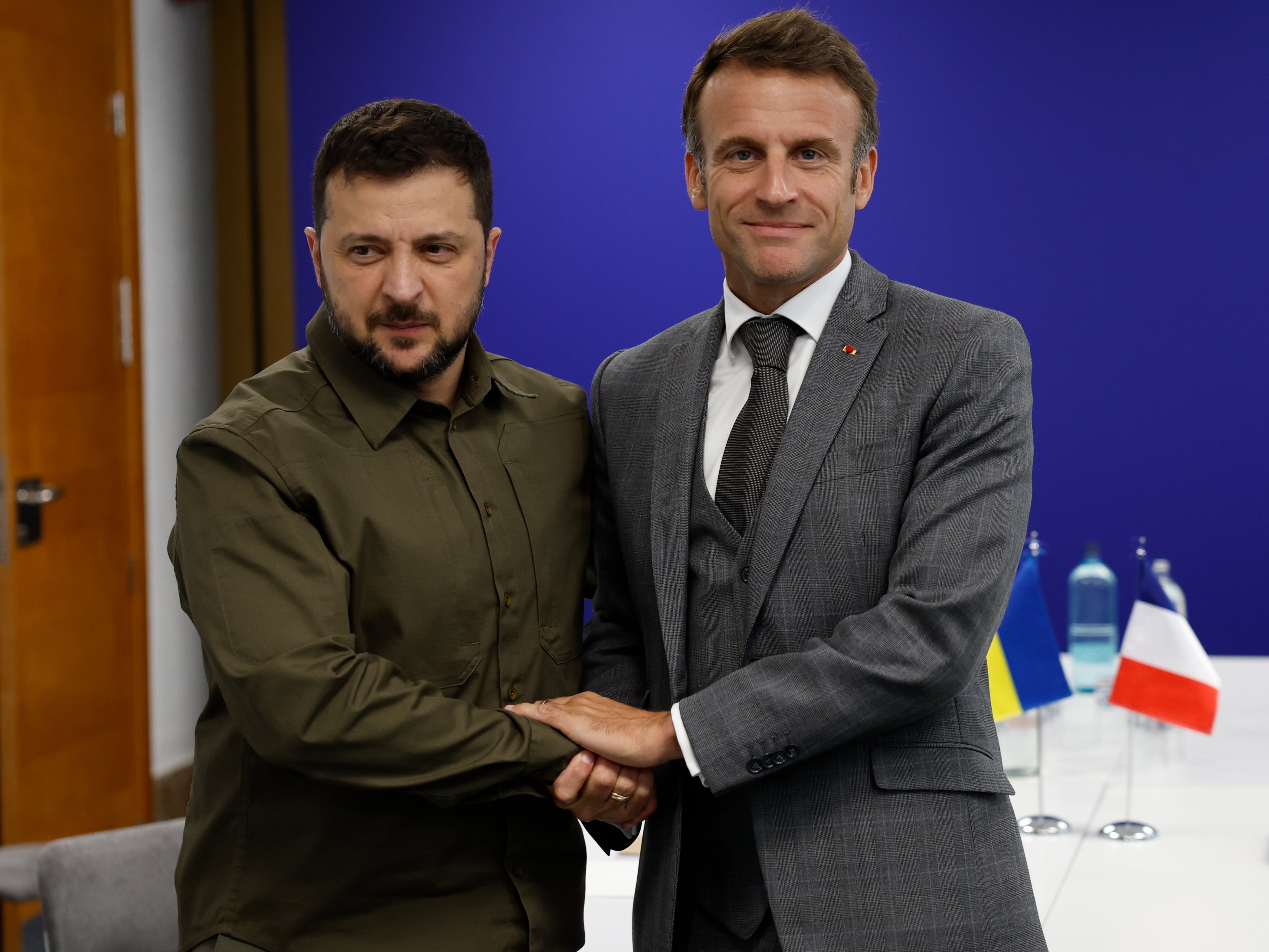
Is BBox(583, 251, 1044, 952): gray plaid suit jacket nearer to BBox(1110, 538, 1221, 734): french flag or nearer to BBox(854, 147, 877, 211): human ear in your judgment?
BBox(854, 147, 877, 211): human ear

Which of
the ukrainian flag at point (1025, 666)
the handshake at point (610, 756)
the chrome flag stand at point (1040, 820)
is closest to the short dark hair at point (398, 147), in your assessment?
the handshake at point (610, 756)

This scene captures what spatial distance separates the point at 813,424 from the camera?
157 cm

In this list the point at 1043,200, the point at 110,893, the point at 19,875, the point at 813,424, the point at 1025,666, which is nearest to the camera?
the point at 813,424

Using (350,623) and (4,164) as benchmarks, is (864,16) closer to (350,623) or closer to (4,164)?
(4,164)

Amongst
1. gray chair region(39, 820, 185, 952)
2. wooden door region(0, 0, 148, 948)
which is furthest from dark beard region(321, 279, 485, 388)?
wooden door region(0, 0, 148, 948)

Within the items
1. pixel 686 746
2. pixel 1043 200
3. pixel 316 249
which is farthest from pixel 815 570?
pixel 1043 200

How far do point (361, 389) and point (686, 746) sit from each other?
609 millimetres

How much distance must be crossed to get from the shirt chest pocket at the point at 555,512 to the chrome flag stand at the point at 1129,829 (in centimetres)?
126

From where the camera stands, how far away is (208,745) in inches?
64.3

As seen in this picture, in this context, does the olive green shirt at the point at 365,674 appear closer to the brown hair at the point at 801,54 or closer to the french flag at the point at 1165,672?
the brown hair at the point at 801,54

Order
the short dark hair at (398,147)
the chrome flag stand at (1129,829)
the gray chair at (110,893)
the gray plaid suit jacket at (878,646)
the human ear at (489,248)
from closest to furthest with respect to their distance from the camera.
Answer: the gray plaid suit jacket at (878,646), the short dark hair at (398,147), the human ear at (489,248), the gray chair at (110,893), the chrome flag stand at (1129,829)

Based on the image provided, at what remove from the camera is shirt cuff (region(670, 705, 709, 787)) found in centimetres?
151

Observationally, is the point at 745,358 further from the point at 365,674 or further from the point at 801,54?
the point at 365,674

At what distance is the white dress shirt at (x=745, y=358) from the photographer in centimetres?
167
